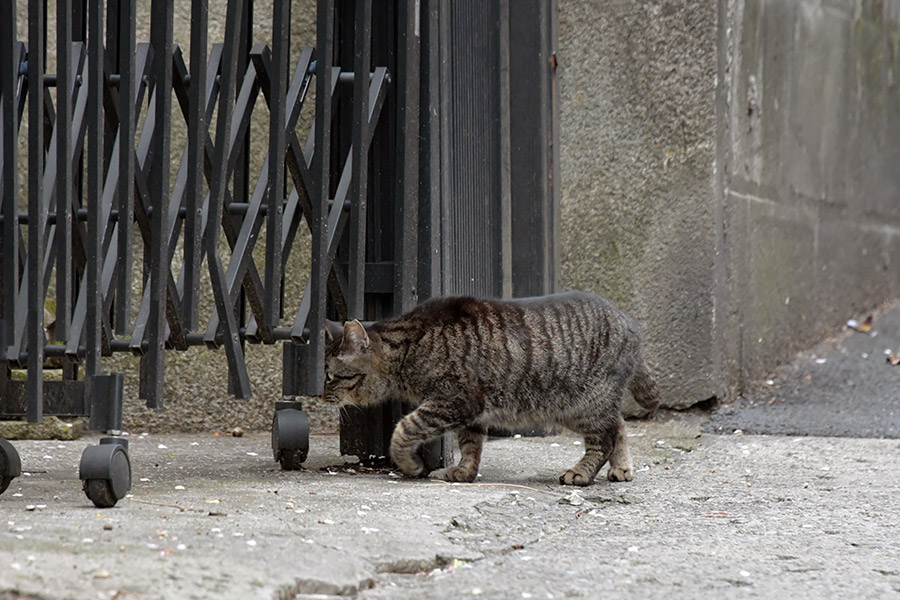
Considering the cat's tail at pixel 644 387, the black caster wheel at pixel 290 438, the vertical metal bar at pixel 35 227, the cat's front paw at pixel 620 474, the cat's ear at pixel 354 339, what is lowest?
the cat's front paw at pixel 620 474

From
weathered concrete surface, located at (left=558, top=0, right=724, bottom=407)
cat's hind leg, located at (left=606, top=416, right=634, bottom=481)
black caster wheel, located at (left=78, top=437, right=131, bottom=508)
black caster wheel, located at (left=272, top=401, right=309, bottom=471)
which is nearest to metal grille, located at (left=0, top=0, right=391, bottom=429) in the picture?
black caster wheel, located at (left=78, top=437, right=131, bottom=508)

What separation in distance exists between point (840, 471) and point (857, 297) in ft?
9.44

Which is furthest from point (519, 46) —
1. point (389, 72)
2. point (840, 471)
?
point (840, 471)

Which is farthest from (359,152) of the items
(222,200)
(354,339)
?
(354,339)

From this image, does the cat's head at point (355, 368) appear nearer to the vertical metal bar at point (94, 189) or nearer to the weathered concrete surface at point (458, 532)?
the weathered concrete surface at point (458, 532)

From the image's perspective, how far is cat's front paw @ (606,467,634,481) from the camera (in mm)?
4137

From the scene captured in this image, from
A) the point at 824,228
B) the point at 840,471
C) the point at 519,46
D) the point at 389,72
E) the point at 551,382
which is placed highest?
the point at 519,46

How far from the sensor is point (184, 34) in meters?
5.40

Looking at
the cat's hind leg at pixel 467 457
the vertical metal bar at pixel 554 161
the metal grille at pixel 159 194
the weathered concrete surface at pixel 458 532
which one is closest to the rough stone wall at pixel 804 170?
the vertical metal bar at pixel 554 161

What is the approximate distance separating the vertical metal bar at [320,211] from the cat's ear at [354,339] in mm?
224

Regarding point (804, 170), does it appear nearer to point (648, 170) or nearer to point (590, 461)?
point (648, 170)

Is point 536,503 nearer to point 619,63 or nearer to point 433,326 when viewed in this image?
point 433,326

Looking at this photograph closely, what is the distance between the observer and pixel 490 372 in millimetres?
3996

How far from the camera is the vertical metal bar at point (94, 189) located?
10.4ft
